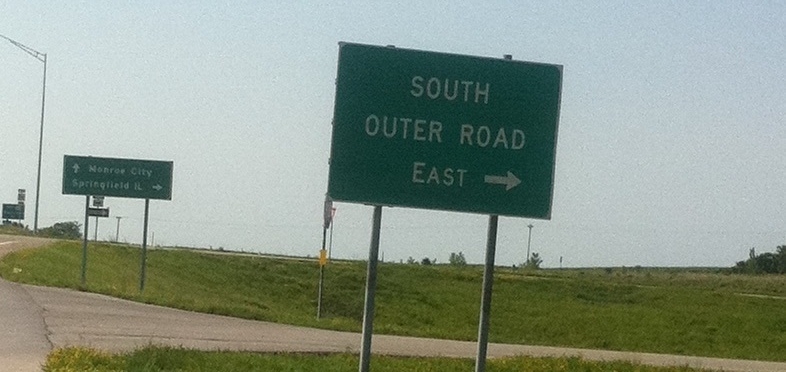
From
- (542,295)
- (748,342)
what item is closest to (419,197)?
(748,342)

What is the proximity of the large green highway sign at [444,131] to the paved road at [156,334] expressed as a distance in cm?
609

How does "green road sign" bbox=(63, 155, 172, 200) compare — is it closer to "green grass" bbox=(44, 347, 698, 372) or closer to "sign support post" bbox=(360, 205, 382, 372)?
"green grass" bbox=(44, 347, 698, 372)

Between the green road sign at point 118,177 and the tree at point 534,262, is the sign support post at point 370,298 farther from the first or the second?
the tree at point 534,262

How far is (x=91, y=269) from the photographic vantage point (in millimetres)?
41688

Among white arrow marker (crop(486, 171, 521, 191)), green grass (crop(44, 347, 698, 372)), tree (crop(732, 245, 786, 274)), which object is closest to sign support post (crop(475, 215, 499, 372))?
white arrow marker (crop(486, 171, 521, 191))

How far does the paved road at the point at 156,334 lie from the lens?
18891mm

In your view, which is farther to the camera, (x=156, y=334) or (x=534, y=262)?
(x=534, y=262)

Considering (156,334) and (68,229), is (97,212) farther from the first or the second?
(68,229)

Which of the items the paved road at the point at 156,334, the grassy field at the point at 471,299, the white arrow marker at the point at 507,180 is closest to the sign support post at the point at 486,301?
the white arrow marker at the point at 507,180

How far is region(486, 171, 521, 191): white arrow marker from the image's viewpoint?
446 inches

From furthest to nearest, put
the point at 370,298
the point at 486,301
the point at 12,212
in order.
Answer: the point at 12,212 < the point at 370,298 < the point at 486,301

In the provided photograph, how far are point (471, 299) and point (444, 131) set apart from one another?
47.6 meters

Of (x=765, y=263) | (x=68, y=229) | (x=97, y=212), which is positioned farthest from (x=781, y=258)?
(x=97, y=212)

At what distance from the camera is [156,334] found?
21.1 m
